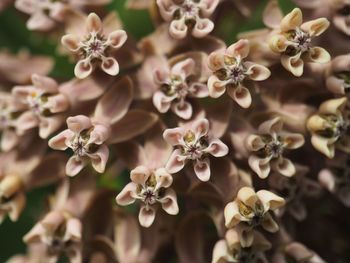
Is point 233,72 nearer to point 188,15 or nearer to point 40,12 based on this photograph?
point 188,15

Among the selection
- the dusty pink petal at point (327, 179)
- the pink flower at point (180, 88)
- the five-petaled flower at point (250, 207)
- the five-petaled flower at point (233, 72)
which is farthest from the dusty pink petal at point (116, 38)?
the dusty pink petal at point (327, 179)

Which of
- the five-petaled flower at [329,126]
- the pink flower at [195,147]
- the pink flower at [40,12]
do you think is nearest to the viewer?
the pink flower at [195,147]

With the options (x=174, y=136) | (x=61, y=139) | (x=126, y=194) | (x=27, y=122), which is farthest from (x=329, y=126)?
(x=27, y=122)

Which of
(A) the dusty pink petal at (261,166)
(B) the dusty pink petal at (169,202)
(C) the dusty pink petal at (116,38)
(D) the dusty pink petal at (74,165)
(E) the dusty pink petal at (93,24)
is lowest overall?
(A) the dusty pink petal at (261,166)

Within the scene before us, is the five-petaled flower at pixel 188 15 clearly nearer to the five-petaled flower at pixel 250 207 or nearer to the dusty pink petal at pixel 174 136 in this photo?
the dusty pink petal at pixel 174 136

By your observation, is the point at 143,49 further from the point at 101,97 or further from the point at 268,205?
the point at 268,205

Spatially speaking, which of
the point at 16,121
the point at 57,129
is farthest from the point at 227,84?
the point at 16,121
